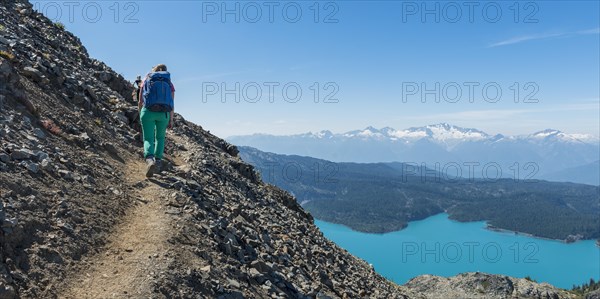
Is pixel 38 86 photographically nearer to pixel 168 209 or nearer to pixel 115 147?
pixel 115 147

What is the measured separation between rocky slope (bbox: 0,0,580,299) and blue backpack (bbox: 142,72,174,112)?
258cm

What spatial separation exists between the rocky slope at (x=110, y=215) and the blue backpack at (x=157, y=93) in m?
2.58

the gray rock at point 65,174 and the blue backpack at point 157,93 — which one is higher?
the blue backpack at point 157,93

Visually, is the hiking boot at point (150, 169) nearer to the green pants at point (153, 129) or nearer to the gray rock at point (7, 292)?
the green pants at point (153, 129)

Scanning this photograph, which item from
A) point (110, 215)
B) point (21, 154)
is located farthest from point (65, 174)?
point (110, 215)

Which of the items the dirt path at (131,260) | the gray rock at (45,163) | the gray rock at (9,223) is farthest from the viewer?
the gray rock at (45,163)

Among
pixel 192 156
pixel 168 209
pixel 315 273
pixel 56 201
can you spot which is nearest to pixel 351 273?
pixel 315 273

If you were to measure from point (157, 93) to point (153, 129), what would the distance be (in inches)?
60.1

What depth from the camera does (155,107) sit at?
1515 centimetres

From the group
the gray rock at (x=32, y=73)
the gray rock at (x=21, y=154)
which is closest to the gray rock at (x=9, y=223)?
the gray rock at (x=21, y=154)

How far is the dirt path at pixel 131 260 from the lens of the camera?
28.0ft

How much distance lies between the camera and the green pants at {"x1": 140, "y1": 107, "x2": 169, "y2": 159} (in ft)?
50.2

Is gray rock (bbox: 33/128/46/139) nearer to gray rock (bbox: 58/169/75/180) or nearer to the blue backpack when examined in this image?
gray rock (bbox: 58/169/75/180)

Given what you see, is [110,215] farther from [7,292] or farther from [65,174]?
[7,292]
